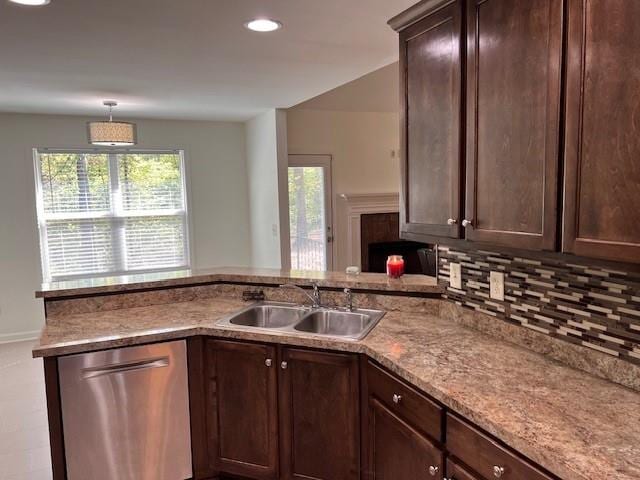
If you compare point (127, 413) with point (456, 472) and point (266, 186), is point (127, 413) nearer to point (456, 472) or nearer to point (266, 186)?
point (456, 472)

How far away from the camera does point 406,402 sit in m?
1.79

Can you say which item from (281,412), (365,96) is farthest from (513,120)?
(365,96)

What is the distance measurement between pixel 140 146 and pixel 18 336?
7.95ft

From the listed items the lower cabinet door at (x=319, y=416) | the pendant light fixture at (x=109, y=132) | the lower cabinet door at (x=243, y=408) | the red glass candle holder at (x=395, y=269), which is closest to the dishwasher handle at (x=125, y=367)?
the lower cabinet door at (x=243, y=408)

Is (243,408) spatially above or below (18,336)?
above

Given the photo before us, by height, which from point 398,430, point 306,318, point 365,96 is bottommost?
point 398,430

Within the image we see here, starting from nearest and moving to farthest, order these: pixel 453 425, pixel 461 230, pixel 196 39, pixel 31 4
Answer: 1. pixel 453 425
2. pixel 461 230
3. pixel 31 4
4. pixel 196 39

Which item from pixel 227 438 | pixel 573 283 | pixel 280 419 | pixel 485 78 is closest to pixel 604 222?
pixel 573 283

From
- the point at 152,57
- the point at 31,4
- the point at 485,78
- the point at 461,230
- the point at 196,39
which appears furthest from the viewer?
the point at 152,57

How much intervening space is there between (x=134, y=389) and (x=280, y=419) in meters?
0.70

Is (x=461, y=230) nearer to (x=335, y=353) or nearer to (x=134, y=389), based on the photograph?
(x=335, y=353)

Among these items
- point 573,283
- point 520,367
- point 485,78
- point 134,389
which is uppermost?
point 485,78

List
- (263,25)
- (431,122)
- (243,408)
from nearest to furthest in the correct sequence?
(431,122) < (243,408) < (263,25)

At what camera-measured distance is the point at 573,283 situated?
5.66ft
